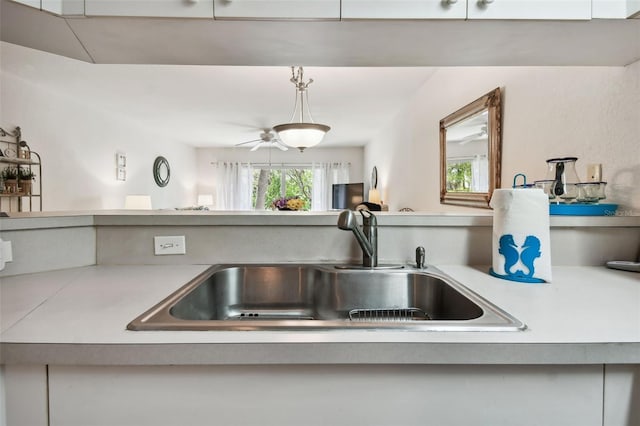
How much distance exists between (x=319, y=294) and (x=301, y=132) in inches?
89.4

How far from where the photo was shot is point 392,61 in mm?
1201

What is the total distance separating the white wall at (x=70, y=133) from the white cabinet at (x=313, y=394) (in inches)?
132

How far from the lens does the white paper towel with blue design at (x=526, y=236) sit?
981 mm

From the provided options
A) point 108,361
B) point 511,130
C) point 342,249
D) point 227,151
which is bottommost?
point 108,361

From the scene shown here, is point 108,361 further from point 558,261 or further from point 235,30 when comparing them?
point 558,261

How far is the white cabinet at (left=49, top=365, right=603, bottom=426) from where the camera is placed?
1.94ft

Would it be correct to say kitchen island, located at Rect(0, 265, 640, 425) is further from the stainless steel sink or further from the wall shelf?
the wall shelf

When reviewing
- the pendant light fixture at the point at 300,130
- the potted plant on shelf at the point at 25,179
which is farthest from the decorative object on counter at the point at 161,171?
the pendant light fixture at the point at 300,130

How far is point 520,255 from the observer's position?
39.2 inches

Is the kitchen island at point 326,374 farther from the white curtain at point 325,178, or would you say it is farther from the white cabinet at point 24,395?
the white curtain at point 325,178

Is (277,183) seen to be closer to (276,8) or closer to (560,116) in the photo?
(560,116)

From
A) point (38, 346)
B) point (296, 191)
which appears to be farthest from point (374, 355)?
point (296, 191)

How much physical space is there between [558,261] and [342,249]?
2.62 feet

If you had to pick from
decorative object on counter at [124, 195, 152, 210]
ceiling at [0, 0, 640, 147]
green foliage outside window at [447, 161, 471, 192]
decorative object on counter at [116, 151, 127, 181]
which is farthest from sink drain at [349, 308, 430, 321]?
decorative object on counter at [116, 151, 127, 181]
